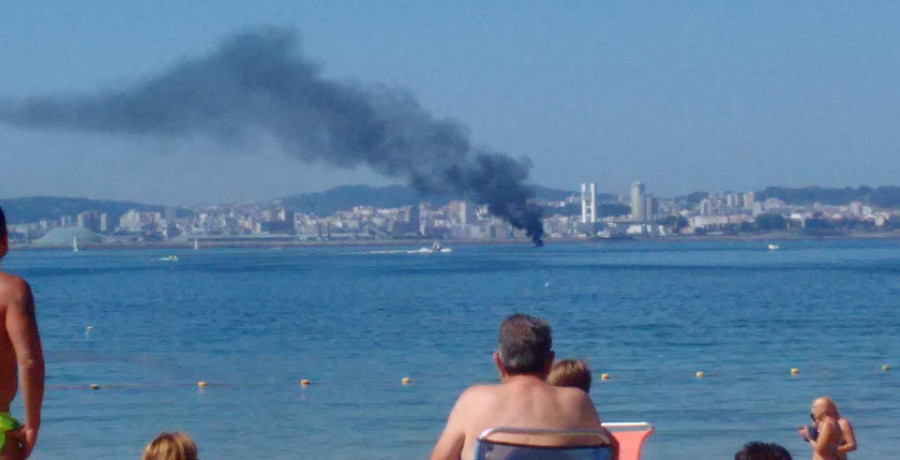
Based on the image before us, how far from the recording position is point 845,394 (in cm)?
2214

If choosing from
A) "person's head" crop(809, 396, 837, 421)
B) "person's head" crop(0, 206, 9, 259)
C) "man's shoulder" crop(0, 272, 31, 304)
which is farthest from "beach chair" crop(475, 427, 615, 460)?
"person's head" crop(809, 396, 837, 421)

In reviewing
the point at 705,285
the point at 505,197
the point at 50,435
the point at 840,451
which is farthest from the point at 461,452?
the point at 505,197

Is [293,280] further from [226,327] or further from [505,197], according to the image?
[226,327]

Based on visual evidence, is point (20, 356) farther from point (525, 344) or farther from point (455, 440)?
point (525, 344)

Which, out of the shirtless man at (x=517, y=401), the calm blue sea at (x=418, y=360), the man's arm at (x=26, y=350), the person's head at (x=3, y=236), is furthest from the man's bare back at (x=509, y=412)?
the calm blue sea at (x=418, y=360)

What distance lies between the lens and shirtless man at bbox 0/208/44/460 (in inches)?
184

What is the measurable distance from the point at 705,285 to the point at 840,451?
71.9m

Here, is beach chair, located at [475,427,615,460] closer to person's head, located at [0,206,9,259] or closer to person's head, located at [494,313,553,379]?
person's head, located at [494,313,553,379]

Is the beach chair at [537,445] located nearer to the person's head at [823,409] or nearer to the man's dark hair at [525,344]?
the man's dark hair at [525,344]

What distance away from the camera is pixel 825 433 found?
830 cm

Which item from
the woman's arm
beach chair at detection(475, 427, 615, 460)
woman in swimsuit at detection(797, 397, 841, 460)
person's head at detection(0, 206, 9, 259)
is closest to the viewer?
beach chair at detection(475, 427, 615, 460)

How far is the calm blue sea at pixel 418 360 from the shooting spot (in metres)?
17.5

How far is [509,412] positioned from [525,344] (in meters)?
0.24

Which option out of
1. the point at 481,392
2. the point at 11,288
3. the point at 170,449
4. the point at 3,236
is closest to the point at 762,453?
the point at 481,392
